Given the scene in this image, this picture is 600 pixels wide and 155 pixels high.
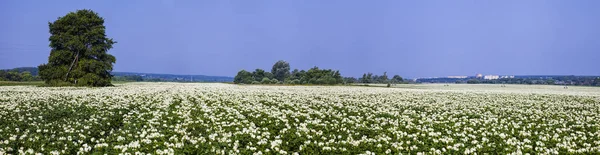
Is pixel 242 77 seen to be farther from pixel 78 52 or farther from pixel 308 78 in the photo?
pixel 78 52

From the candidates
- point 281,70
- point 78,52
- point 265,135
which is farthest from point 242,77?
point 265,135

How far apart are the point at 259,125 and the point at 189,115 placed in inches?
128

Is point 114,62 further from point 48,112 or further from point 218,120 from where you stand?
point 218,120

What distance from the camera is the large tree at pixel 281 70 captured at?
13850 centimetres

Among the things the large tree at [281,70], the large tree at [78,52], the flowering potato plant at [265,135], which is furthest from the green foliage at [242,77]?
the flowering potato plant at [265,135]

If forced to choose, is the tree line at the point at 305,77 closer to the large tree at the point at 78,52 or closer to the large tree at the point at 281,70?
the large tree at the point at 281,70

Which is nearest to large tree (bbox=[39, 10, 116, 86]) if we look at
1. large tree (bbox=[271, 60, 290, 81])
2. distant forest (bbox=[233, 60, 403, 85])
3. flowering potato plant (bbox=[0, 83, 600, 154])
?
flowering potato plant (bbox=[0, 83, 600, 154])

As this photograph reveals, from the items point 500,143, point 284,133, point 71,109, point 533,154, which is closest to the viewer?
point 533,154

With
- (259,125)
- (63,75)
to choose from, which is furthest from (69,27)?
(259,125)

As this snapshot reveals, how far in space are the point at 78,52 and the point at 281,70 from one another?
320 feet

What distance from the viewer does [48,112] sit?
16438 millimetres

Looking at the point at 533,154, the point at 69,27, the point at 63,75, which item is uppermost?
the point at 69,27

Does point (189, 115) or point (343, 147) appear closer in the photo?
point (343, 147)

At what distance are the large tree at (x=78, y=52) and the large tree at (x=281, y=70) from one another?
9434 cm
